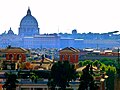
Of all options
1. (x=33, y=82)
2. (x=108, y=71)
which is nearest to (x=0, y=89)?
(x=33, y=82)

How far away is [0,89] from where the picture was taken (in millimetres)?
36688

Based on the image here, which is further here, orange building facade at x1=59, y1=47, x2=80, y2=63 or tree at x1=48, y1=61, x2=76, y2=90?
orange building facade at x1=59, y1=47, x2=80, y2=63

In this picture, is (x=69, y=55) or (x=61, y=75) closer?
(x=61, y=75)

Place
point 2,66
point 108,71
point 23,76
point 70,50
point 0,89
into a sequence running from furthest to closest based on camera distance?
point 70,50 → point 108,71 → point 2,66 → point 23,76 → point 0,89

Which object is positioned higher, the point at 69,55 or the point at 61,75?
the point at 61,75

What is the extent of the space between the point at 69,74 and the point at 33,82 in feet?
15.1

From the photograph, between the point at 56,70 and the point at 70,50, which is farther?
the point at 70,50

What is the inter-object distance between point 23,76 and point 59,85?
678 cm

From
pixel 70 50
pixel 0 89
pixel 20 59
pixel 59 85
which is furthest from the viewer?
pixel 70 50

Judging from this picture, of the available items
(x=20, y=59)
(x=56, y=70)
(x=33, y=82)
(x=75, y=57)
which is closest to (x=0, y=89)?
(x=33, y=82)

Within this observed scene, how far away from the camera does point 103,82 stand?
4003cm

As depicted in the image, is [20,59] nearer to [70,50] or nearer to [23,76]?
[70,50]

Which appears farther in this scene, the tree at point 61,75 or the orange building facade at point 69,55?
the orange building facade at point 69,55

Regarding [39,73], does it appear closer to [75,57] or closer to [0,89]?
[0,89]
